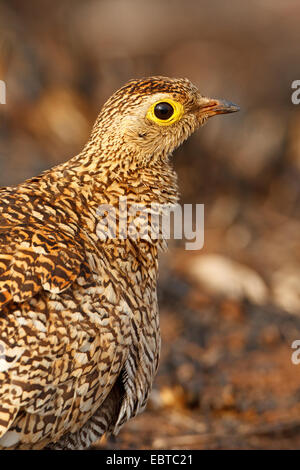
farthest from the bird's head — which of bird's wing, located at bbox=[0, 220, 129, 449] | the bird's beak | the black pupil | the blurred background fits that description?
the blurred background

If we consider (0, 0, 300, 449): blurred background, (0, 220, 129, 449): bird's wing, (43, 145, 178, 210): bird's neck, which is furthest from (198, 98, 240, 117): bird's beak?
(0, 0, 300, 449): blurred background

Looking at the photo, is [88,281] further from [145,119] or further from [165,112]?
[165,112]

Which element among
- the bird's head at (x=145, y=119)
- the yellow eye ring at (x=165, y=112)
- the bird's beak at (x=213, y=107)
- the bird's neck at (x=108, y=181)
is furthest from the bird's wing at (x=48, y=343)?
the bird's beak at (x=213, y=107)

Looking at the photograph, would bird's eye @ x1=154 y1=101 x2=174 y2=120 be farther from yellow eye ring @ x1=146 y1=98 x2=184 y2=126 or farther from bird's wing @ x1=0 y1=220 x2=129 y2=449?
bird's wing @ x1=0 y1=220 x2=129 y2=449

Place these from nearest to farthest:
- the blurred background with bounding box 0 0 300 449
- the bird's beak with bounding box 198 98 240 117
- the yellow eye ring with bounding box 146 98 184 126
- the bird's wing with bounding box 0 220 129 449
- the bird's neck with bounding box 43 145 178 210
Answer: the bird's wing with bounding box 0 220 129 449
the bird's neck with bounding box 43 145 178 210
the yellow eye ring with bounding box 146 98 184 126
the bird's beak with bounding box 198 98 240 117
the blurred background with bounding box 0 0 300 449

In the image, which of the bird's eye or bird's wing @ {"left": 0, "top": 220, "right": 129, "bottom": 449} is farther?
the bird's eye

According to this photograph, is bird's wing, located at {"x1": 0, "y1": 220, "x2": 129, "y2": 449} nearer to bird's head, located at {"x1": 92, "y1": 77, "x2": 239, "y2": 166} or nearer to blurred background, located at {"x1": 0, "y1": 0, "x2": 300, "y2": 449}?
bird's head, located at {"x1": 92, "y1": 77, "x2": 239, "y2": 166}

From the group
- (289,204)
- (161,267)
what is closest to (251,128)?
(289,204)

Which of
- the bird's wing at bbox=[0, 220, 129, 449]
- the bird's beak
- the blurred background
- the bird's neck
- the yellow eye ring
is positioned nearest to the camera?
the bird's wing at bbox=[0, 220, 129, 449]

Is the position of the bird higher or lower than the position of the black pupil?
lower
